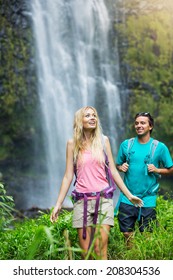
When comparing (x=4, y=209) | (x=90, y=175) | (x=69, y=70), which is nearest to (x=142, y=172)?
(x=90, y=175)

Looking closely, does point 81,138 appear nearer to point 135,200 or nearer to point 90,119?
point 90,119

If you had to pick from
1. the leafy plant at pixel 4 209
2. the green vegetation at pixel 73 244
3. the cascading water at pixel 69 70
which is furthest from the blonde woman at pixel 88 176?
the cascading water at pixel 69 70

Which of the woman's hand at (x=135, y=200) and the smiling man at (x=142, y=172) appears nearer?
the woman's hand at (x=135, y=200)

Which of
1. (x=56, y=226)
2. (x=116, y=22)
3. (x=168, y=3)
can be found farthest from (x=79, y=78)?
(x=56, y=226)

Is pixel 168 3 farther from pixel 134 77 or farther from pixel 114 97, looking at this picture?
pixel 114 97

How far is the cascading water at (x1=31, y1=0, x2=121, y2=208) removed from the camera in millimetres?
15367

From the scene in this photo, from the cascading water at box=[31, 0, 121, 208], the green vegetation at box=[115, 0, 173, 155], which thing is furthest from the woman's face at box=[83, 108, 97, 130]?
the green vegetation at box=[115, 0, 173, 155]

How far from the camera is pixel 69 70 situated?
1567cm

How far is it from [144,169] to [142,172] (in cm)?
4

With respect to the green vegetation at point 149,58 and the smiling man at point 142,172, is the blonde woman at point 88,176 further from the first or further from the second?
the green vegetation at point 149,58

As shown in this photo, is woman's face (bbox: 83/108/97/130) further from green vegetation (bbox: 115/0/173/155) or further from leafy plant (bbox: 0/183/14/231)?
green vegetation (bbox: 115/0/173/155)

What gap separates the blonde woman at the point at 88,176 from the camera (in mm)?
3422

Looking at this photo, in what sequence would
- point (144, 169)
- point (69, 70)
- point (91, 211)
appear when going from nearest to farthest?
point (91, 211) < point (144, 169) < point (69, 70)

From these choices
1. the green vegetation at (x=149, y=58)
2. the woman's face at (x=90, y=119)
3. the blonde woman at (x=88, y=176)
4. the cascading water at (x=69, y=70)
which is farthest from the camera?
the green vegetation at (x=149, y=58)
